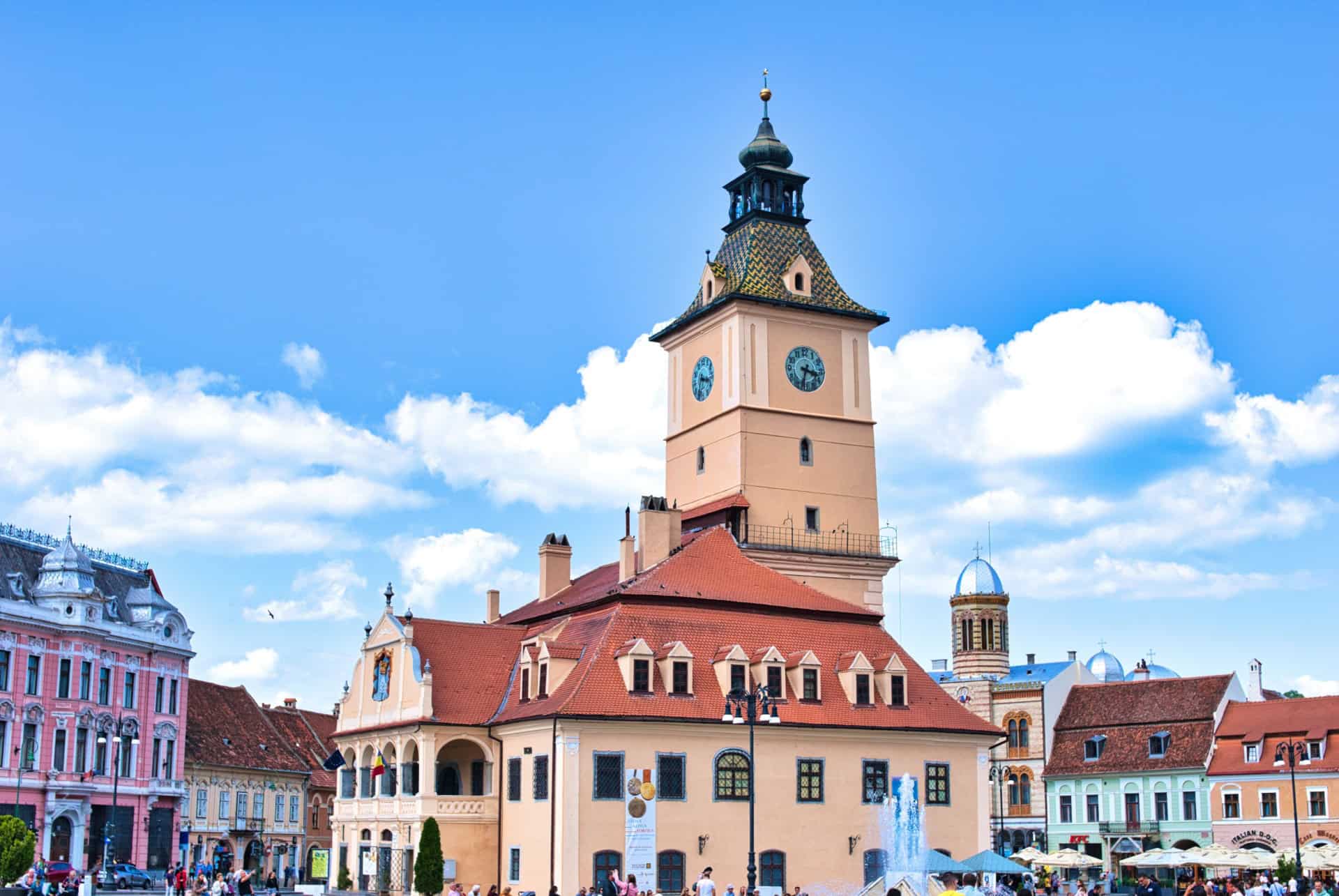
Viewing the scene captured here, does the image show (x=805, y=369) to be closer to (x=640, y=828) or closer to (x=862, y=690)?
(x=862, y=690)

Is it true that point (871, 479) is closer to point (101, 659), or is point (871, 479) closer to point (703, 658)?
point (703, 658)

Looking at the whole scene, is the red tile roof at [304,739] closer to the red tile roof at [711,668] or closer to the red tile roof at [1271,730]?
the red tile roof at [711,668]

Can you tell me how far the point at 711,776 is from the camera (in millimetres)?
48562

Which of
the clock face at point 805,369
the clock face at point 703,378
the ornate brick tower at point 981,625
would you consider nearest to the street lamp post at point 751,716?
the clock face at point 805,369

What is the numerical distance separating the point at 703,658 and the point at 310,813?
47236 mm

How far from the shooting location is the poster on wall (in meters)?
47.0

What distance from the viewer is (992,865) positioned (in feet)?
150

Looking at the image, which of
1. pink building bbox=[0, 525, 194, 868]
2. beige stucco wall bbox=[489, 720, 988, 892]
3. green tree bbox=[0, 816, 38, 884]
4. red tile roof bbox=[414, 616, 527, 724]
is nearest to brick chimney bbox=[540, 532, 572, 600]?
red tile roof bbox=[414, 616, 527, 724]

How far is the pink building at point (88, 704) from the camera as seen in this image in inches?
2382

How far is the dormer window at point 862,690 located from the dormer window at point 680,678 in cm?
599

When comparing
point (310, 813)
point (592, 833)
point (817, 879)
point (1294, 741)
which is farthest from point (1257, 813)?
point (310, 813)

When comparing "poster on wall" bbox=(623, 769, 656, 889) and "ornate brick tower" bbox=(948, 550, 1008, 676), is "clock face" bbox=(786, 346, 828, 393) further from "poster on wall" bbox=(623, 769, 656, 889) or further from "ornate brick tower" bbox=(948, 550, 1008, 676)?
"ornate brick tower" bbox=(948, 550, 1008, 676)

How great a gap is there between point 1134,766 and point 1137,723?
2.73 metres

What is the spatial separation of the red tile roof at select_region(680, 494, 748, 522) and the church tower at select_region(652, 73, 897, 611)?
0.24ft
